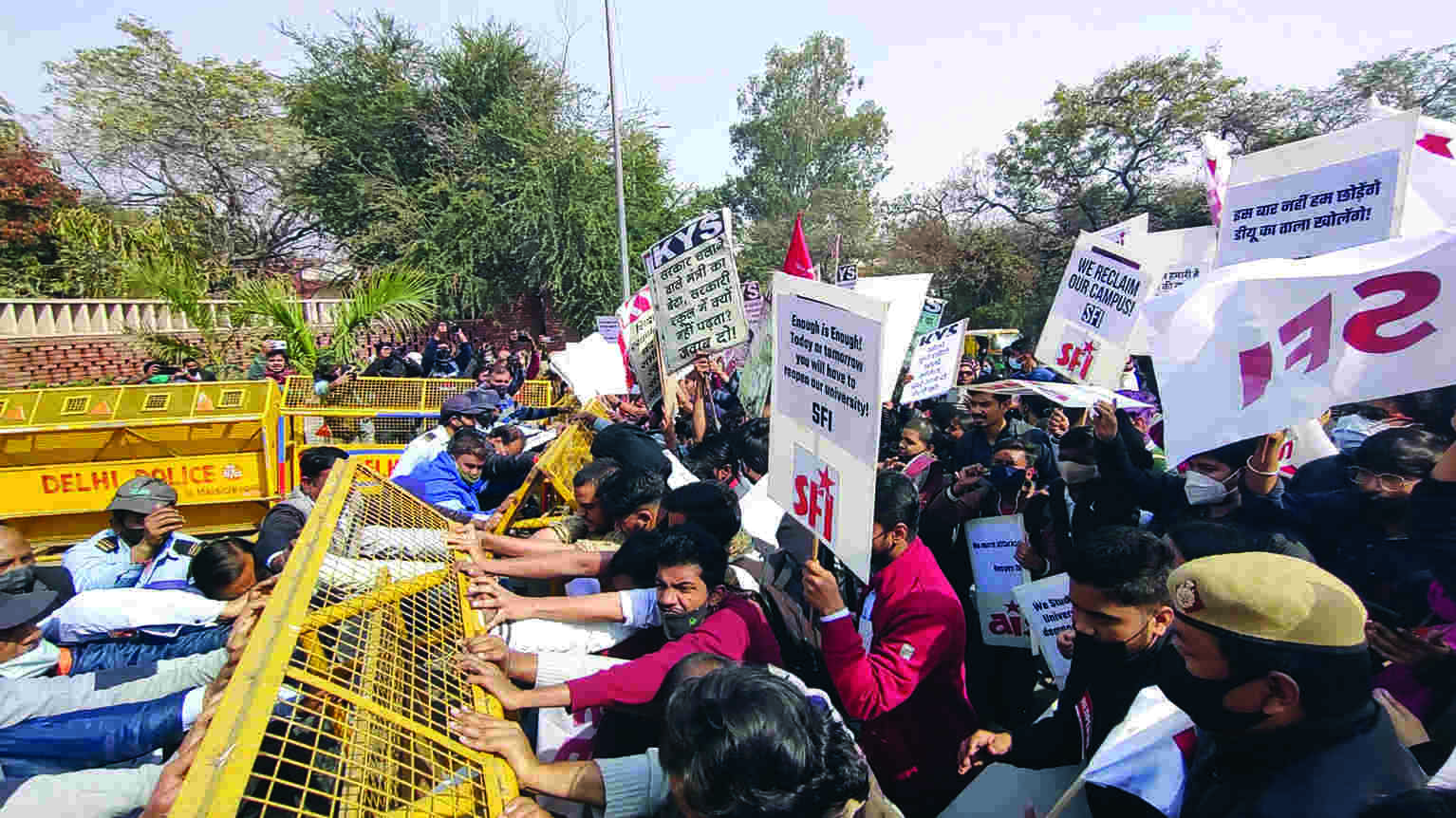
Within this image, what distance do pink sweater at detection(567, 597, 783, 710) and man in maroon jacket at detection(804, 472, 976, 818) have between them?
0.28 metres

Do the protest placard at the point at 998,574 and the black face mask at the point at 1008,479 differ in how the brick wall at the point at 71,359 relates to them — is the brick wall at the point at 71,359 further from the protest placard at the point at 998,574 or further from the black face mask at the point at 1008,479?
the protest placard at the point at 998,574

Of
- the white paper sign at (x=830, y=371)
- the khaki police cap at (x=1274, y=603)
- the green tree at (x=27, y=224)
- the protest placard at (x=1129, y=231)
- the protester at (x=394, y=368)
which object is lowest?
the protester at (x=394, y=368)

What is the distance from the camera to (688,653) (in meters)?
2.38

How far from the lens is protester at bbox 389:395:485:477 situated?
20.3 ft

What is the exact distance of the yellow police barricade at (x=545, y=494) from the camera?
4609mm

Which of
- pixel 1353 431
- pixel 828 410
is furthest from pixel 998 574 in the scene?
pixel 1353 431

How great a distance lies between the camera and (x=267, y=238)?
32.7m

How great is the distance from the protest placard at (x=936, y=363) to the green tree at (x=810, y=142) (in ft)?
134

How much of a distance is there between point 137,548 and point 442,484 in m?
1.77

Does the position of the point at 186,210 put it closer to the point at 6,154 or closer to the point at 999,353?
the point at 6,154

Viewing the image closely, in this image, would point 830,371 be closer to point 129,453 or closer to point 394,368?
point 129,453

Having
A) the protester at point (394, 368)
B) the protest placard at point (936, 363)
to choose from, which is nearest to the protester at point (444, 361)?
the protester at point (394, 368)

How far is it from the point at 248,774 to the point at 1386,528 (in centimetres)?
362

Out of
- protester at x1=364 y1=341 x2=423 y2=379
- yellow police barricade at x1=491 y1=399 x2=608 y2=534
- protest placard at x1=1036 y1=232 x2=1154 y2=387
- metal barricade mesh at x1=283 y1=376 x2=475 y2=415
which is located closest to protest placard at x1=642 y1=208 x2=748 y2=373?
yellow police barricade at x1=491 y1=399 x2=608 y2=534
